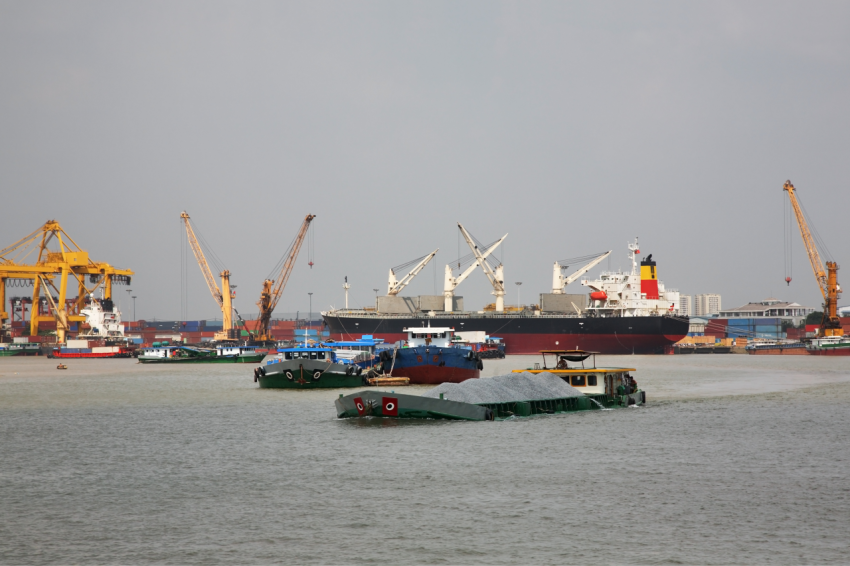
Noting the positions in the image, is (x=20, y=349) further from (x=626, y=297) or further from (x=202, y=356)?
(x=626, y=297)

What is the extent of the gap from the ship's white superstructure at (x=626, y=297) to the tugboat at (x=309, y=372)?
6840cm

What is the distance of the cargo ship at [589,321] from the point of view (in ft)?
368

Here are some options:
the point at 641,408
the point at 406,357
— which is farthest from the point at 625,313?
the point at 641,408

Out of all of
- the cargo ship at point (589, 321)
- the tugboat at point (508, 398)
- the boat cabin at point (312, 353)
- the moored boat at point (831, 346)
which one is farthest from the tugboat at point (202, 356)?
the moored boat at point (831, 346)

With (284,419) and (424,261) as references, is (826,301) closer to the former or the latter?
(424,261)

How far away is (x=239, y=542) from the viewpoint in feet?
53.5

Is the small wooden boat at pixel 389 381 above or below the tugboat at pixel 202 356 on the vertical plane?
below

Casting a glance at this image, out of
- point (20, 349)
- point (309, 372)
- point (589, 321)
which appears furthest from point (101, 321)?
point (309, 372)

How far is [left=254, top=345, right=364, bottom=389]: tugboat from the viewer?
51.9 metres

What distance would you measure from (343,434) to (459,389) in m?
5.64

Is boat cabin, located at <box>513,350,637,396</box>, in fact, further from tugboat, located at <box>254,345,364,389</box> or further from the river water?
tugboat, located at <box>254,345,364,389</box>

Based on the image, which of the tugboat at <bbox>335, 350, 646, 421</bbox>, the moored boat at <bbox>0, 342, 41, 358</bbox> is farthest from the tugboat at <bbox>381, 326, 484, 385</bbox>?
the moored boat at <bbox>0, 342, 41, 358</bbox>

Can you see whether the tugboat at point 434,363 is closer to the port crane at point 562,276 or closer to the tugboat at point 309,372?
the tugboat at point 309,372

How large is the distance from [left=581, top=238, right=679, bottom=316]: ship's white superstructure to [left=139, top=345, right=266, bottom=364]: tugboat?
4668 centimetres
